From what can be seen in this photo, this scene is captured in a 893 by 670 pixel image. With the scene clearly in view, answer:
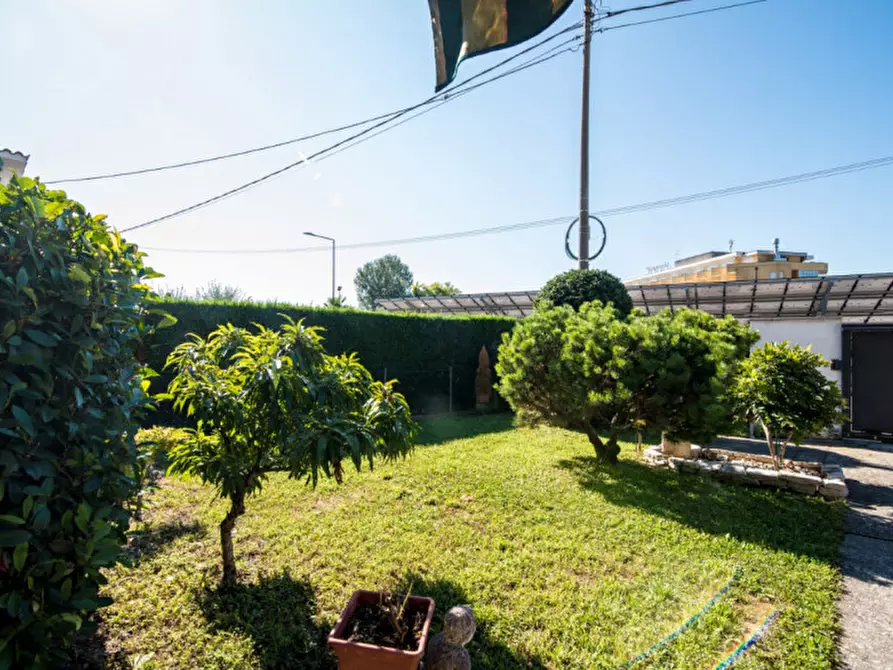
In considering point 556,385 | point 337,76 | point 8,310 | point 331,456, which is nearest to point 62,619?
point 8,310

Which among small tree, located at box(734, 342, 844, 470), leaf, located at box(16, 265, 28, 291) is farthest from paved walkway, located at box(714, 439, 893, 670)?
leaf, located at box(16, 265, 28, 291)

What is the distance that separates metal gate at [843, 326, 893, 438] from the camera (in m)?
9.76

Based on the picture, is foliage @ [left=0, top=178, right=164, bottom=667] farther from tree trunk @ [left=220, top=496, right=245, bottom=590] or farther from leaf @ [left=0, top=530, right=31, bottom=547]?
tree trunk @ [left=220, top=496, right=245, bottom=590]

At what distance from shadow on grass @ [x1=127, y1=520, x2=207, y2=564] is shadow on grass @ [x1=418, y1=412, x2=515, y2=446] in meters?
4.67

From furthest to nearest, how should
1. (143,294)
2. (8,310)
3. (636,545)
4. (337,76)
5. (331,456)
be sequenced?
(337,76), (636,545), (331,456), (143,294), (8,310)

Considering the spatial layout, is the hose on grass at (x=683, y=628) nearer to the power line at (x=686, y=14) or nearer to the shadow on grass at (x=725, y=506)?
the shadow on grass at (x=725, y=506)

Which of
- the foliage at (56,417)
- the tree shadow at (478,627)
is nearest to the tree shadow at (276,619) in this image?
the tree shadow at (478,627)

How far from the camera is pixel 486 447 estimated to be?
8.34 m

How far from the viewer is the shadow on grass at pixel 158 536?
3912mm

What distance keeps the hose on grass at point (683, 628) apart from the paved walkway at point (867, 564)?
70 centimetres

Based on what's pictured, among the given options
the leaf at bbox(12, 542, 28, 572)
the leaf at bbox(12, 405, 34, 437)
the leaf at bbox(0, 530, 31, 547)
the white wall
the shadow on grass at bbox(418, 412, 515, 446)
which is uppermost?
the white wall

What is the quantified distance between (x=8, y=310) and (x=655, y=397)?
653 cm

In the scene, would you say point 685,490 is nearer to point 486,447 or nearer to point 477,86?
point 486,447

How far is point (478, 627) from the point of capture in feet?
9.71
